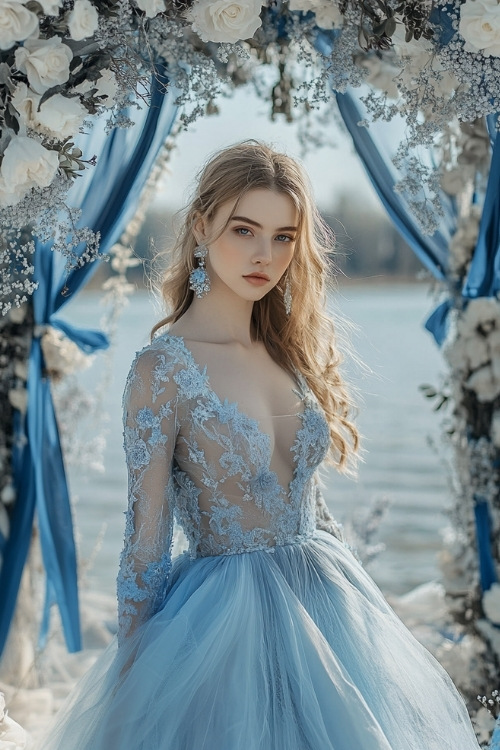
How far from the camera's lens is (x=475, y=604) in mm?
3387

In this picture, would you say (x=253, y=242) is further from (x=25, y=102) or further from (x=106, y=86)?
(x=25, y=102)

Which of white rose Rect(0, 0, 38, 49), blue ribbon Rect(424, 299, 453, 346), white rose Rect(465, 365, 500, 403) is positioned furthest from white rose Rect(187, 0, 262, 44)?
white rose Rect(465, 365, 500, 403)

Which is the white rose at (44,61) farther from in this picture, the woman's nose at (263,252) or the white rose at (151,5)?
the woman's nose at (263,252)

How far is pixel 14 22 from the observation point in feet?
5.72

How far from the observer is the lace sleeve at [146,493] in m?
2.00

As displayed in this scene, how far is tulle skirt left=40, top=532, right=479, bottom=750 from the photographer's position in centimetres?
179

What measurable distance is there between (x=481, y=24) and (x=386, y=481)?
7.18 meters

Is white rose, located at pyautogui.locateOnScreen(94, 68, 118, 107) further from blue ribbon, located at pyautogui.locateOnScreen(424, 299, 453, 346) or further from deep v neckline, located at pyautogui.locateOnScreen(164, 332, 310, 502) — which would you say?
blue ribbon, located at pyautogui.locateOnScreen(424, 299, 453, 346)

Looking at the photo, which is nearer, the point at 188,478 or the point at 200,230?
the point at 188,478

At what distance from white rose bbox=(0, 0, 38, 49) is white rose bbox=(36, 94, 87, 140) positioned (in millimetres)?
132

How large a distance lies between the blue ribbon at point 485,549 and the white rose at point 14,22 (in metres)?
2.27

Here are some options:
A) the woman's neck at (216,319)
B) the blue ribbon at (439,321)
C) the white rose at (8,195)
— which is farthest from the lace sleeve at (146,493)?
the blue ribbon at (439,321)

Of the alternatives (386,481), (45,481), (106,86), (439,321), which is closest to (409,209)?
A: (439,321)

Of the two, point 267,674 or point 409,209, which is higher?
point 409,209
